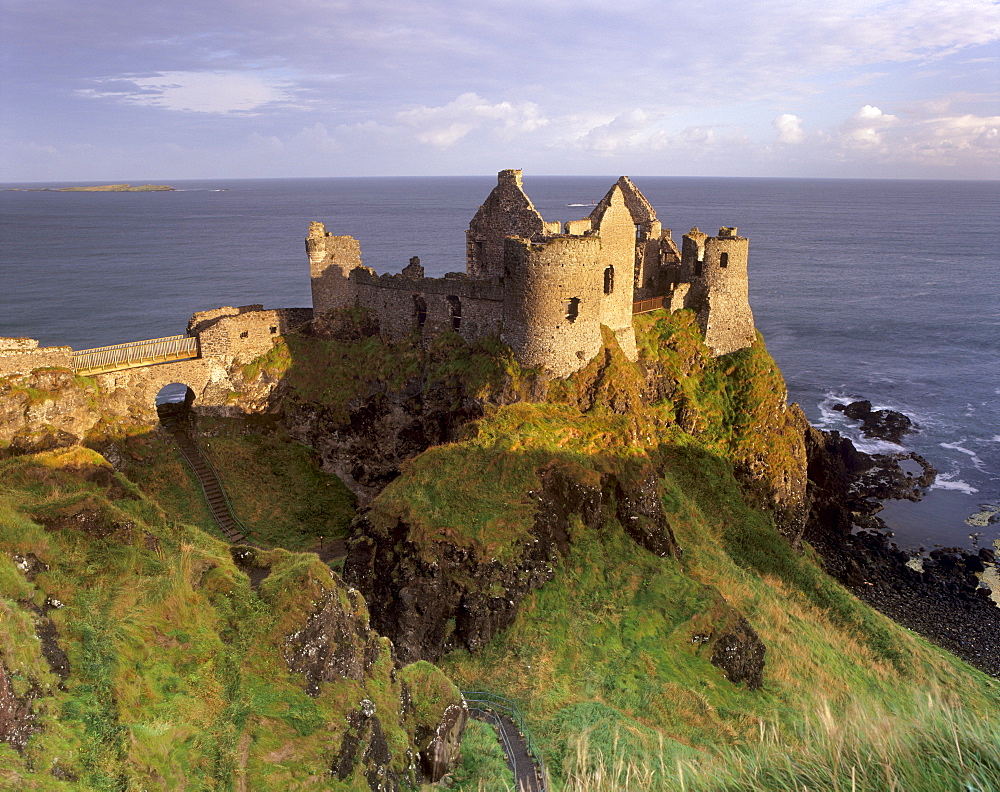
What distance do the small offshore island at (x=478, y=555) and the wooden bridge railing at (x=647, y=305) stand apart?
17 centimetres

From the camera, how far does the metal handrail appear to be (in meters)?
18.1

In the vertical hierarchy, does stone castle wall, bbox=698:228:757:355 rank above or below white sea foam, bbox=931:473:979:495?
above

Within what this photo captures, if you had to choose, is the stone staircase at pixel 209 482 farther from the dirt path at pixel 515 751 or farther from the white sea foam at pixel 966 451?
the white sea foam at pixel 966 451

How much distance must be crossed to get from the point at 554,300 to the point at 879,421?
139 ft

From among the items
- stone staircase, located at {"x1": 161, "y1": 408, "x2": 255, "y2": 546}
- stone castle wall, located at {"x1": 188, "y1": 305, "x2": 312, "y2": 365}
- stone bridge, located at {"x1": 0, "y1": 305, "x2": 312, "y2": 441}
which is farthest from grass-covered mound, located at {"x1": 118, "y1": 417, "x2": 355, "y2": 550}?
stone castle wall, located at {"x1": 188, "y1": 305, "x2": 312, "y2": 365}

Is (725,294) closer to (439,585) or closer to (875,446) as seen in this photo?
(439,585)

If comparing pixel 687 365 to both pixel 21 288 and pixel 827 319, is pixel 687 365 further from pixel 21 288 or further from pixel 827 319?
pixel 21 288

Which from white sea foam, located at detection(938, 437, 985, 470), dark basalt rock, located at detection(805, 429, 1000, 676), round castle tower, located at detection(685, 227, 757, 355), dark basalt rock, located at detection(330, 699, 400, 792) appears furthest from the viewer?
white sea foam, located at detection(938, 437, 985, 470)

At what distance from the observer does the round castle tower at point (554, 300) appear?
30.4 meters

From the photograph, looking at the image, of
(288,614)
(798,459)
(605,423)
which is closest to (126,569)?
(288,614)

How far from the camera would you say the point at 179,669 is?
1198 cm

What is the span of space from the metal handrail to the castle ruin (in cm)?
1526

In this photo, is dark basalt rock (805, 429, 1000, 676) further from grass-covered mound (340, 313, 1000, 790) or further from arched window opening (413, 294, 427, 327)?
arched window opening (413, 294, 427, 327)

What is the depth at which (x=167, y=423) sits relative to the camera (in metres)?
36.5
